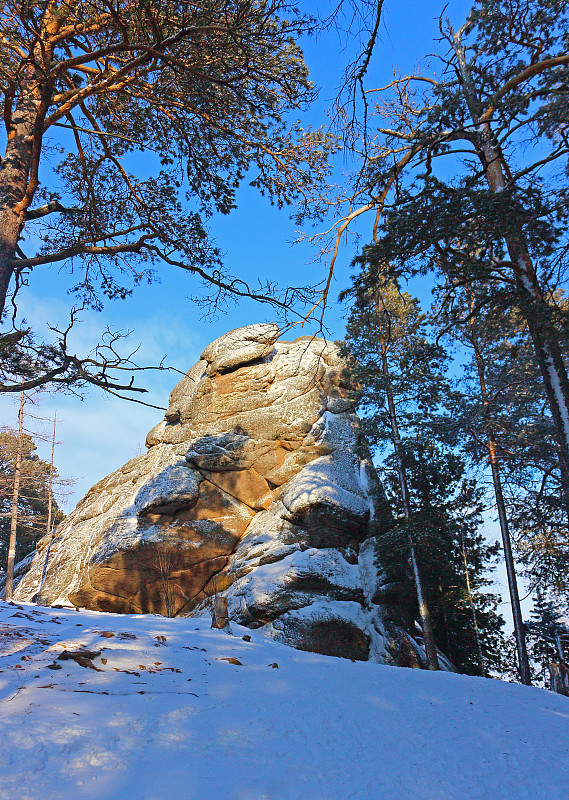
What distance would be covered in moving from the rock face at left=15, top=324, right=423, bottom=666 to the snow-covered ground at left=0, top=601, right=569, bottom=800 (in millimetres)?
7804

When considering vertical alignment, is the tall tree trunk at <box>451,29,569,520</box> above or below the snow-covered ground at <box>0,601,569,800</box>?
above

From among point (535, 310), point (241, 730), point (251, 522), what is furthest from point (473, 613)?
point (241, 730)

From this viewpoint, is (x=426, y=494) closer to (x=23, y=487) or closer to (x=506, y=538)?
(x=506, y=538)

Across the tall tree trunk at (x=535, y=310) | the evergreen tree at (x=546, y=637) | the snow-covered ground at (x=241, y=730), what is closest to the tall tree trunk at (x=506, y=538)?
the evergreen tree at (x=546, y=637)

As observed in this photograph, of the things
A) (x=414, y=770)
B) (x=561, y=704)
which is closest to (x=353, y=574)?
(x=561, y=704)

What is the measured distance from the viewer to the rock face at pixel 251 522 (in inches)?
488

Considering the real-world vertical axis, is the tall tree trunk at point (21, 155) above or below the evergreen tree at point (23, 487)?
above

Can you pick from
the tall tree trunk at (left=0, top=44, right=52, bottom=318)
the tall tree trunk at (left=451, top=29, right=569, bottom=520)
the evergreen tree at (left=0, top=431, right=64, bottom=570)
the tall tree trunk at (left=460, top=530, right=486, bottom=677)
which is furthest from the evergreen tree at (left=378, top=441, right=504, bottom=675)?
the evergreen tree at (left=0, top=431, right=64, bottom=570)

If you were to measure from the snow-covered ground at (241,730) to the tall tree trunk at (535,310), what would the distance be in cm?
343

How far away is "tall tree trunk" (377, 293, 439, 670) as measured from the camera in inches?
463

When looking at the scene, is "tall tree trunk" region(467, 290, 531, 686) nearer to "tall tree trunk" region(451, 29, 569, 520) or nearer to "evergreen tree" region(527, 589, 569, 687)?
"evergreen tree" region(527, 589, 569, 687)

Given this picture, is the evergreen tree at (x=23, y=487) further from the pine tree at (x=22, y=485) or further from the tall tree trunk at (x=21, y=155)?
the tall tree trunk at (x=21, y=155)

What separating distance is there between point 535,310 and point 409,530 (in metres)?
8.02

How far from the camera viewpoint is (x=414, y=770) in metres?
2.57
